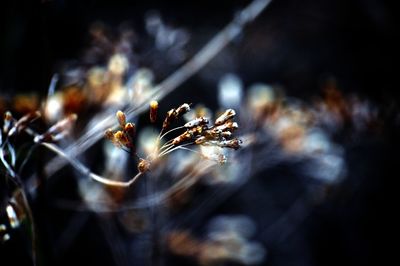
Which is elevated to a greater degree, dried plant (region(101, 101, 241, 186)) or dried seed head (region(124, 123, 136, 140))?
dried seed head (region(124, 123, 136, 140))

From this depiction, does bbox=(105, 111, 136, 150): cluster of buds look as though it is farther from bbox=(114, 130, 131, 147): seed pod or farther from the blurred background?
the blurred background

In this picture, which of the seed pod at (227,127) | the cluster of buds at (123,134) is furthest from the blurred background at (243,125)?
the seed pod at (227,127)

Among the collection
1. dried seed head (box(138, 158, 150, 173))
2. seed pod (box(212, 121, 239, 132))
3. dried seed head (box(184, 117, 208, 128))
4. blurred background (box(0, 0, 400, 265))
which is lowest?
dried seed head (box(138, 158, 150, 173))

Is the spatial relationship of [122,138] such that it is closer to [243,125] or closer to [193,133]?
[193,133]

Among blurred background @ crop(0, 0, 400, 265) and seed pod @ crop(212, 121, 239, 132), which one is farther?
blurred background @ crop(0, 0, 400, 265)

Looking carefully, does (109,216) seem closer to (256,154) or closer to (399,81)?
(256,154)

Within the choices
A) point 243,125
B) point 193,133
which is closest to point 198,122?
point 193,133

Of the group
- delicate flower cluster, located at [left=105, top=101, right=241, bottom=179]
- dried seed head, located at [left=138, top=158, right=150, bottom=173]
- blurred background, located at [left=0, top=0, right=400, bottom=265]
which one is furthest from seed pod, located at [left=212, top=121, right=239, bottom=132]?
blurred background, located at [left=0, top=0, right=400, bottom=265]

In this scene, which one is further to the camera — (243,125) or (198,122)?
(243,125)

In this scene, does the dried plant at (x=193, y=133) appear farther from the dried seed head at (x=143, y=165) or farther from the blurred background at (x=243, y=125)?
the blurred background at (x=243, y=125)
